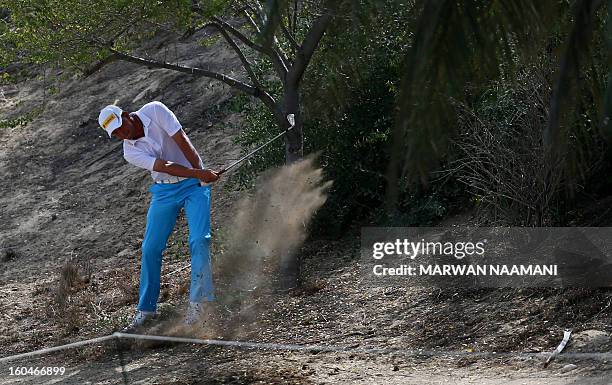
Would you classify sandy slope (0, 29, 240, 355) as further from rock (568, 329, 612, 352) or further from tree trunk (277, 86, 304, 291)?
rock (568, 329, 612, 352)

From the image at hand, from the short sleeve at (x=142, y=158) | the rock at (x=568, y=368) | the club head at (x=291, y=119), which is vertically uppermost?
the club head at (x=291, y=119)

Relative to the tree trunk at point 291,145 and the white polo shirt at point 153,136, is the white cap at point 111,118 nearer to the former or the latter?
the white polo shirt at point 153,136

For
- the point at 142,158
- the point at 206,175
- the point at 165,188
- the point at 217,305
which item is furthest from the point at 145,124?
the point at 217,305

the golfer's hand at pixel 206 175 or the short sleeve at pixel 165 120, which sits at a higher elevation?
the short sleeve at pixel 165 120

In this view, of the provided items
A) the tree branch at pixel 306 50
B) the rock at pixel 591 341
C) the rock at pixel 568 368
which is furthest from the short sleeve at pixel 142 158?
the rock at pixel 568 368

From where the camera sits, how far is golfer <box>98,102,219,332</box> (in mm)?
8773

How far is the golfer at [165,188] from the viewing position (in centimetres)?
877

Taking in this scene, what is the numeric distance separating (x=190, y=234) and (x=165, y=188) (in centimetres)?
44

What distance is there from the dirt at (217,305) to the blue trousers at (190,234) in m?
0.26

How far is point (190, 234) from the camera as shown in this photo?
884cm

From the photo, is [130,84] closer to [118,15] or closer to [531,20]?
[118,15]

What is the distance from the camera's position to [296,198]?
391 inches

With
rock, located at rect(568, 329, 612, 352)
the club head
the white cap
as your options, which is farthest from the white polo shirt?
rock, located at rect(568, 329, 612, 352)

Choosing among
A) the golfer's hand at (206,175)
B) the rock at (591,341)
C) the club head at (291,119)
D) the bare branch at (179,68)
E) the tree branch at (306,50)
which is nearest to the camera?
the rock at (591,341)
